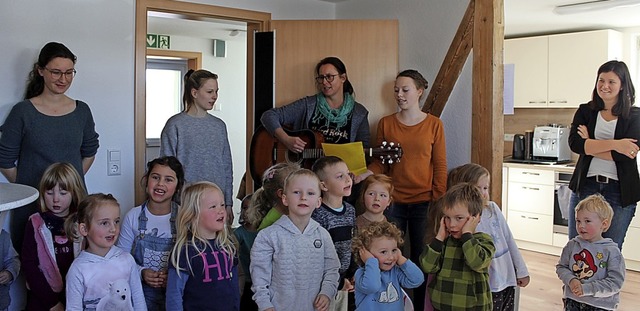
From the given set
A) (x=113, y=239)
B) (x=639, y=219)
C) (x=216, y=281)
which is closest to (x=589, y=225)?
(x=216, y=281)

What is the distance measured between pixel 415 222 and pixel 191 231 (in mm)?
1421

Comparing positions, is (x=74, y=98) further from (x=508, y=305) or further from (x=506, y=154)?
(x=506, y=154)

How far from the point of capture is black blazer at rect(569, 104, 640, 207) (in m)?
3.29

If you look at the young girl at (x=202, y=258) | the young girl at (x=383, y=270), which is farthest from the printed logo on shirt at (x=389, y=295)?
the young girl at (x=202, y=258)

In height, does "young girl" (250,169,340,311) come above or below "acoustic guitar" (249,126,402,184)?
below

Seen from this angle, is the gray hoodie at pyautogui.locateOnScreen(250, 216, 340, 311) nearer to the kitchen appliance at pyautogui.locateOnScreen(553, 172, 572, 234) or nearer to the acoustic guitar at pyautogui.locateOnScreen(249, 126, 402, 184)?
the acoustic guitar at pyautogui.locateOnScreen(249, 126, 402, 184)

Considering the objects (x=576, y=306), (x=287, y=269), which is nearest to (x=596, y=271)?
(x=576, y=306)

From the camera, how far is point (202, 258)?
2.36m

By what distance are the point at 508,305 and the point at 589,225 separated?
53cm

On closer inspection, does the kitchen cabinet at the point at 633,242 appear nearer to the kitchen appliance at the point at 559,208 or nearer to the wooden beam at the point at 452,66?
the kitchen appliance at the point at 559,208

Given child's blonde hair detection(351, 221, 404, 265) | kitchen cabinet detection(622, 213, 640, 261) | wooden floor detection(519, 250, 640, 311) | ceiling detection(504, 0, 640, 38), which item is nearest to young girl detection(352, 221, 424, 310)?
child's blonde hair detection(351, 221, 404, 265)

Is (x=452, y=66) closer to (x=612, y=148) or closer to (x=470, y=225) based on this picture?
(x=612, y=148)

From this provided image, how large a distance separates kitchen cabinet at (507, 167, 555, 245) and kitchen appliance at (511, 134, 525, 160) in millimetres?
307

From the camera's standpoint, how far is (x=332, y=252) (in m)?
2.51
